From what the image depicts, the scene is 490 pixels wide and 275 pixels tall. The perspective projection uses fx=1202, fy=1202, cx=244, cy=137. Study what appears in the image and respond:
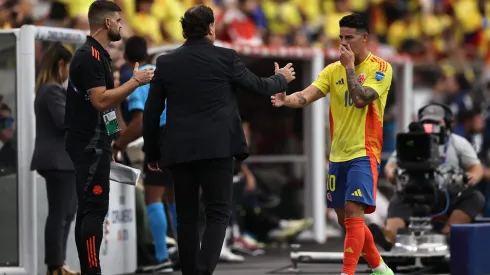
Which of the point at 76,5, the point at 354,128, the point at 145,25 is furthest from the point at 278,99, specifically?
the point at 145,25

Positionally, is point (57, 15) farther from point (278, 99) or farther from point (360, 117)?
point (360, 117)

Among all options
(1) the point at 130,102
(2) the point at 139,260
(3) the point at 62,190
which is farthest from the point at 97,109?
(2) the point at 139,260

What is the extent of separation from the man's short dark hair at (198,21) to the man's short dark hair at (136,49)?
2704 mm

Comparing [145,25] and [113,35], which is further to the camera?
[145,25]

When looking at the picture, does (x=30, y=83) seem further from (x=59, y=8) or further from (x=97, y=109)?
(x=59, y=8)

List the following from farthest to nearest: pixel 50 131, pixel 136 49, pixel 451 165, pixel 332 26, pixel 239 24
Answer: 1. pixel 332 26
2. pixel 239 24
3. pixel 451 165
4. pixel 136 49
5. pixel 50 131

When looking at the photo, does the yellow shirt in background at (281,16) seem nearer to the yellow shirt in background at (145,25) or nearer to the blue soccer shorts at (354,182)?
the yellow shirt in background at (145,25)

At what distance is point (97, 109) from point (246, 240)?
657 cm

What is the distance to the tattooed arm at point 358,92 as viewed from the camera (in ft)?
28.3

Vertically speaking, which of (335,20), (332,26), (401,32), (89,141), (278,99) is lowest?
(89,141)

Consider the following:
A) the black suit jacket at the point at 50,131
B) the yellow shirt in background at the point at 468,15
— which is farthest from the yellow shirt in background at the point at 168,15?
the yellow shirt in background at the point at 468,15

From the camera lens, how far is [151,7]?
54.7ft

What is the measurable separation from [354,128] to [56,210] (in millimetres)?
2774

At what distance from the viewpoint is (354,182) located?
8734mm
